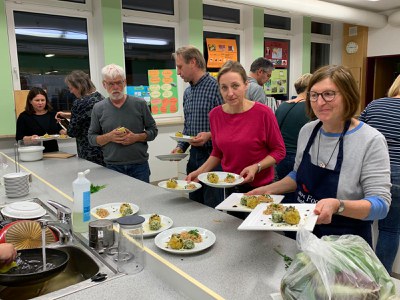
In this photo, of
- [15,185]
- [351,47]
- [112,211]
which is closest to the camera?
[112,211]

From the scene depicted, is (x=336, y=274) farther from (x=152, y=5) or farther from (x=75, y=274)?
(x=152, y=5)

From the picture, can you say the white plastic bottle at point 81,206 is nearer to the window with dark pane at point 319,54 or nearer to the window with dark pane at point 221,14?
the window with dark pane at point 221,14

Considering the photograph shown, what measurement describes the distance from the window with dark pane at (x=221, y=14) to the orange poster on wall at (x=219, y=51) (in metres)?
0.37

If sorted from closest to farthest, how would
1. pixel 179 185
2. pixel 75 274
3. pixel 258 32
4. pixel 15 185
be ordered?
pixel 75 274, pixel 179 185, pixel 15 185, pixel 258 32

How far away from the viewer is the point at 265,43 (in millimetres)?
6602

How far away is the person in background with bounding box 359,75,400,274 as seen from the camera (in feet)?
7.38

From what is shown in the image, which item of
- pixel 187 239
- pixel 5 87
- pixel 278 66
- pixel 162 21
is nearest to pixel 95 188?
pixel 187 239

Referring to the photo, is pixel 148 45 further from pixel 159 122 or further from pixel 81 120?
pixel 81 120

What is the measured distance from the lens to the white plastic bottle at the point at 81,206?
149cm

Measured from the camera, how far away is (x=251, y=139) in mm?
2074

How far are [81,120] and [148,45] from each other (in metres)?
2.66

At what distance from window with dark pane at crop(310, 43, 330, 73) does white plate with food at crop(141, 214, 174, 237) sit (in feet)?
22.5

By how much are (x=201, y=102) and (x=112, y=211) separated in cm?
128

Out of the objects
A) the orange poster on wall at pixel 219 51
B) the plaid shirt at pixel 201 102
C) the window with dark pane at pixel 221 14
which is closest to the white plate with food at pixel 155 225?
the plaid shirt at pixel 201 102
